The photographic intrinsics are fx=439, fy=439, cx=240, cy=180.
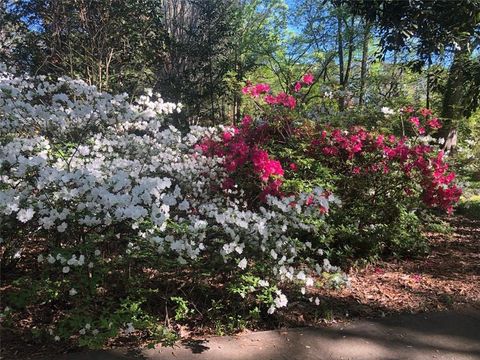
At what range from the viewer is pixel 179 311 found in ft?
11.9

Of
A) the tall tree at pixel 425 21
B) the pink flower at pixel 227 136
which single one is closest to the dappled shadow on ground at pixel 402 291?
the pink flower at pixel 227 136

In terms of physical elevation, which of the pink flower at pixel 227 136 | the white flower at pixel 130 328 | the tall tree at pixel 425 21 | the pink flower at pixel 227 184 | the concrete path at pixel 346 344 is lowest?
the concrete path at pixel 346 344

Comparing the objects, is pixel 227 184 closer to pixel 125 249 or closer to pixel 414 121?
pixel 125 249

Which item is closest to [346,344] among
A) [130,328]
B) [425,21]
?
[130,328]

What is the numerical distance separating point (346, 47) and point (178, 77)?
7.77 meters

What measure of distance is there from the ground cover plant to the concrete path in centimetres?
17

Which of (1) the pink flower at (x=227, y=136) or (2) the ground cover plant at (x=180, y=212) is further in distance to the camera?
(1) the pink flower at (x=227, y=136)

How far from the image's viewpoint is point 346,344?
358cm

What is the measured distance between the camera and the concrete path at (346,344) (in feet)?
10.7

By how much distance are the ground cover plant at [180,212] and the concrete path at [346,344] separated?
17 centimetres

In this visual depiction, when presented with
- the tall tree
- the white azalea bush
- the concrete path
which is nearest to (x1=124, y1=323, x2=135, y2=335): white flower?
the white azalea bush

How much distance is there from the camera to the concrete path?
3.26 metres

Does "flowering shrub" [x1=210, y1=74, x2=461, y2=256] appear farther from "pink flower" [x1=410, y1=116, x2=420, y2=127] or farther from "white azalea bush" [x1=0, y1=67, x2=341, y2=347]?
"white azalea bush" [x1=0, y1=67, x2=341, y2=347]

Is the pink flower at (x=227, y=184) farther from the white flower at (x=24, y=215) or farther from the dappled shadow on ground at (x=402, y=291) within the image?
the white flower at (x=24, y=215)
